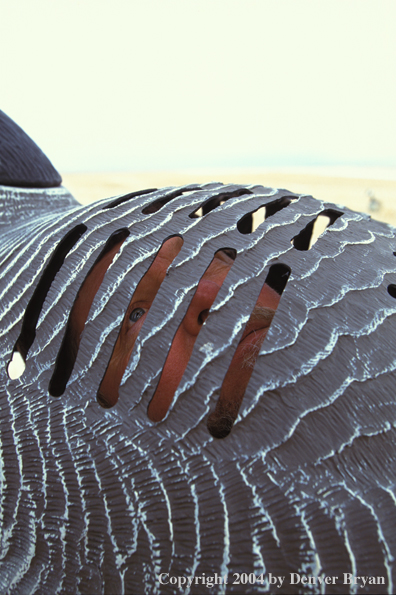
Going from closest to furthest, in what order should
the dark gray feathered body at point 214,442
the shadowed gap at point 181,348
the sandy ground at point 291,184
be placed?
the dark gray feathered body at point 214,442, the shadowed gap at point 181,348, the sandy ground at point 291,184

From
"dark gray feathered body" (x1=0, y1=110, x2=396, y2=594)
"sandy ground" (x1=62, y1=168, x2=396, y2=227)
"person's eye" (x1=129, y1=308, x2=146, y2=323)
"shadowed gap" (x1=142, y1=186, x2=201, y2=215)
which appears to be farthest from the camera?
"sandy ground" (x1=62, y1=168, x2=396, y2=227)

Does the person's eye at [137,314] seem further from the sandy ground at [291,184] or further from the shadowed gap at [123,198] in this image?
the sandy ground at [291,184]

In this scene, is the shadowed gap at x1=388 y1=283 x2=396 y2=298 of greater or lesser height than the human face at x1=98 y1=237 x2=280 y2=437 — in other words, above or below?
above

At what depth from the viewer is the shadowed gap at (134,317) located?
2.88 feet

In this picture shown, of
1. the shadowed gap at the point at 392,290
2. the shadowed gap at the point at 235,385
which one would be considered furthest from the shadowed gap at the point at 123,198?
the shadowed gap at the point at 392,290

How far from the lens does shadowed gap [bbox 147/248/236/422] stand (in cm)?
78

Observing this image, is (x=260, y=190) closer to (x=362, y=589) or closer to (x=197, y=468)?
(x=197, y=468)

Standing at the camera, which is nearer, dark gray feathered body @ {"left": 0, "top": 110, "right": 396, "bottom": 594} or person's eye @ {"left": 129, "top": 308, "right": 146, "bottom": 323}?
dark gray feathered body @ {"left": 0, "top": 110, "right": 396, "bottom": 594}

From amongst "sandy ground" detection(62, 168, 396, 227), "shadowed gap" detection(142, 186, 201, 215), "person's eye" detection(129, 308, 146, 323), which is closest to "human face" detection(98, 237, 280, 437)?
"person's eye" detection(129, 308, 146, 323)

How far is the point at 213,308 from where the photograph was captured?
76cm

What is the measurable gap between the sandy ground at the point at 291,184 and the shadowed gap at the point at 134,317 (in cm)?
489

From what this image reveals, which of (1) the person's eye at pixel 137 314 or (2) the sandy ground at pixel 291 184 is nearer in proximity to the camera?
(1) the person's eye at pixel 137 314

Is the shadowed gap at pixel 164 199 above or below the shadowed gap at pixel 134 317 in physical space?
above

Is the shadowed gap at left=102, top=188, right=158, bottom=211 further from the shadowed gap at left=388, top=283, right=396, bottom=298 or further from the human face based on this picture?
the shadowed gap at left=388, top=283, right=396, bottom=298
